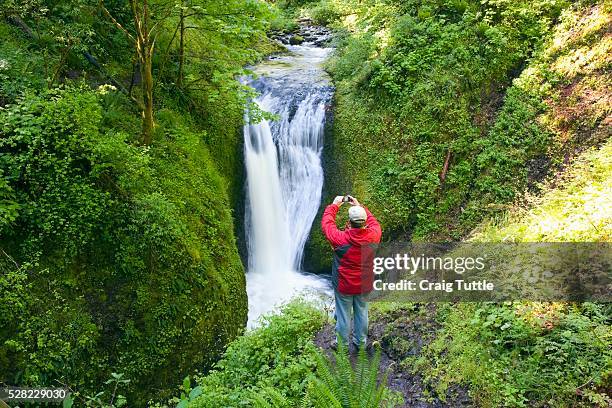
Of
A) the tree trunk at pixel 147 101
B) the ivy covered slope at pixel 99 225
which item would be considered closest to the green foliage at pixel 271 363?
the ivy covered slope at pixel 99 225

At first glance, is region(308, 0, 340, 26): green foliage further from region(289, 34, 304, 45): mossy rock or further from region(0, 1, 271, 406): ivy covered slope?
region(0, 1, 271, 406): ivy covered slope

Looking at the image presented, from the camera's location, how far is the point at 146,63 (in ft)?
22.5

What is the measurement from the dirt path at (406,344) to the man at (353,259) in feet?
1.55

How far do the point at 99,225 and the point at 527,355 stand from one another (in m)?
5.34

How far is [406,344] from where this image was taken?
511 cm

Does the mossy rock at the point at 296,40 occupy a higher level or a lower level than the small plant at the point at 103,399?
higher

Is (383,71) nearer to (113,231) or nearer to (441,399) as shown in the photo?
(113,231)

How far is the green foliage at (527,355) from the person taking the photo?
12.1ft

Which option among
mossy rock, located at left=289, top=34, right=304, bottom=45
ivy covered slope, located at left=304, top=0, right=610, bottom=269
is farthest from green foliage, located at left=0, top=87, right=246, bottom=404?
mossy rock, located at left=289, top=34, right=304, bottom=45

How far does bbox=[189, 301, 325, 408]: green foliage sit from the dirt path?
0.30m

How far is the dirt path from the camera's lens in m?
4.19

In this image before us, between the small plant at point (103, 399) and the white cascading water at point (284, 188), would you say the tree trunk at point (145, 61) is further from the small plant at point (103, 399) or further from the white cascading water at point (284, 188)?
the small plant at point (103, 399)

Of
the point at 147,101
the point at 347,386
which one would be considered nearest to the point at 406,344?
the point at 347,386

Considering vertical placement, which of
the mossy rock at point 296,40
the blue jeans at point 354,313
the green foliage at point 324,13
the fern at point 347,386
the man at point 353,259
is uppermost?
the green foliage at point 324,13
